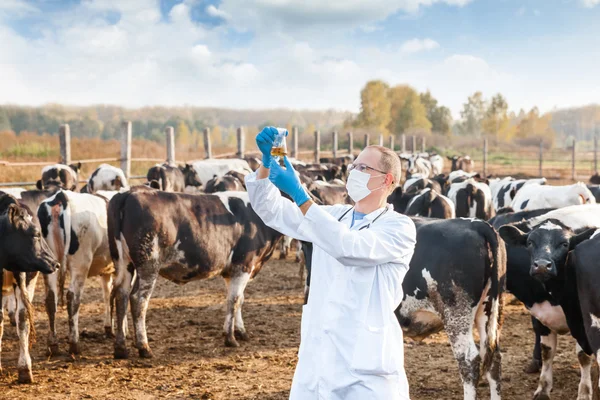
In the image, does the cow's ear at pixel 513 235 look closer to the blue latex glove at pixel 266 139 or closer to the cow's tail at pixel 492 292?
the cow's tail at pixel 492 292

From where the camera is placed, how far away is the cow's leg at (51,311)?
668 centimetres

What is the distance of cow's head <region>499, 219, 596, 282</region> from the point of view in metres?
4.83

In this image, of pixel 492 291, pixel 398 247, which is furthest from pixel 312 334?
pixel 492 291

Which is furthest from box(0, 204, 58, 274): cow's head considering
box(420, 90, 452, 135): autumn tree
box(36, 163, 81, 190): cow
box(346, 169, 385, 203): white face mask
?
box(420, 90, 452, 135): autumn tree

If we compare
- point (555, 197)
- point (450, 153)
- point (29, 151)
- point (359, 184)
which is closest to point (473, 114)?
point (450, 153)

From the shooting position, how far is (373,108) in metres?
66.3

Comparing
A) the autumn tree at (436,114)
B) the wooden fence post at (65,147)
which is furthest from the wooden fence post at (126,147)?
the autumn tree at (436,114)

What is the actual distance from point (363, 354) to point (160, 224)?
15.0 ft

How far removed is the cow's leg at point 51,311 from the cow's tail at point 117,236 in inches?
28.7

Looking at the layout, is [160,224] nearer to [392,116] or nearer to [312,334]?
[312,334]

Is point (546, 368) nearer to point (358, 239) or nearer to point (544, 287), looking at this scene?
point (544, 287)

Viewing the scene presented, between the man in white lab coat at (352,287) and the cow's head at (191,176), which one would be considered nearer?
the man in white lab coat at (352,287)

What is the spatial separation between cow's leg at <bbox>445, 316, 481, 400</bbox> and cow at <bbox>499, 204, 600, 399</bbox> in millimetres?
746

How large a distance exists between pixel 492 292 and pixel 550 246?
0.63 m
